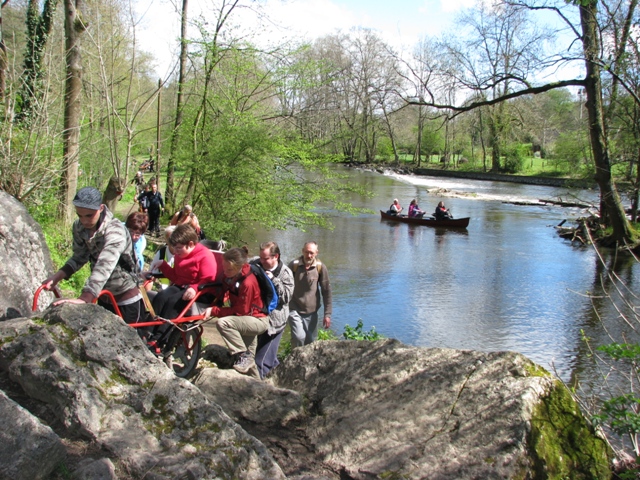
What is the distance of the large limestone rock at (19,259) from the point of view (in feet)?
15.4

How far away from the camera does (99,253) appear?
432cm

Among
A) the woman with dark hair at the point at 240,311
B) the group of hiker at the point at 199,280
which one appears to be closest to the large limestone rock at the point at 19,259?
the group of hiker at the point at 199,280

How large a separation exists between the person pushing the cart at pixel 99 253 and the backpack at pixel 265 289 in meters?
1.33

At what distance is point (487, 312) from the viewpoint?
43.6 feet

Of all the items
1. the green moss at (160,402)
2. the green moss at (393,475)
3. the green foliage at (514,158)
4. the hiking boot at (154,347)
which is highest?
the green foliage at (514,158)

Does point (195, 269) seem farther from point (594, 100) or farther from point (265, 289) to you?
point (594, 100)

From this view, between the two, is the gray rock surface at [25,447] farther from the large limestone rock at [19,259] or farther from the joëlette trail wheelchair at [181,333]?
the joëlette trail wheelchair at [181,333]

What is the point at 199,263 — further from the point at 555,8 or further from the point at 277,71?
the point at 555,8

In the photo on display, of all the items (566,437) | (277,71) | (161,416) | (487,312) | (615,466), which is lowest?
(487,312)

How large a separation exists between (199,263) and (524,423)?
3.42m

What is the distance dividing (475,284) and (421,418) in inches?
498

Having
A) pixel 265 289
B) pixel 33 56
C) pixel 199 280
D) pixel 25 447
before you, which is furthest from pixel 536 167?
pixel 25 447

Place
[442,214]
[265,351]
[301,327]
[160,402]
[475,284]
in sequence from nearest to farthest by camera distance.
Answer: [160,402], [265,351], [301,327], [475,284], [442,214]

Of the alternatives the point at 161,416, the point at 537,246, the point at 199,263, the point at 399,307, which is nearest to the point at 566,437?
the point at 161,416
